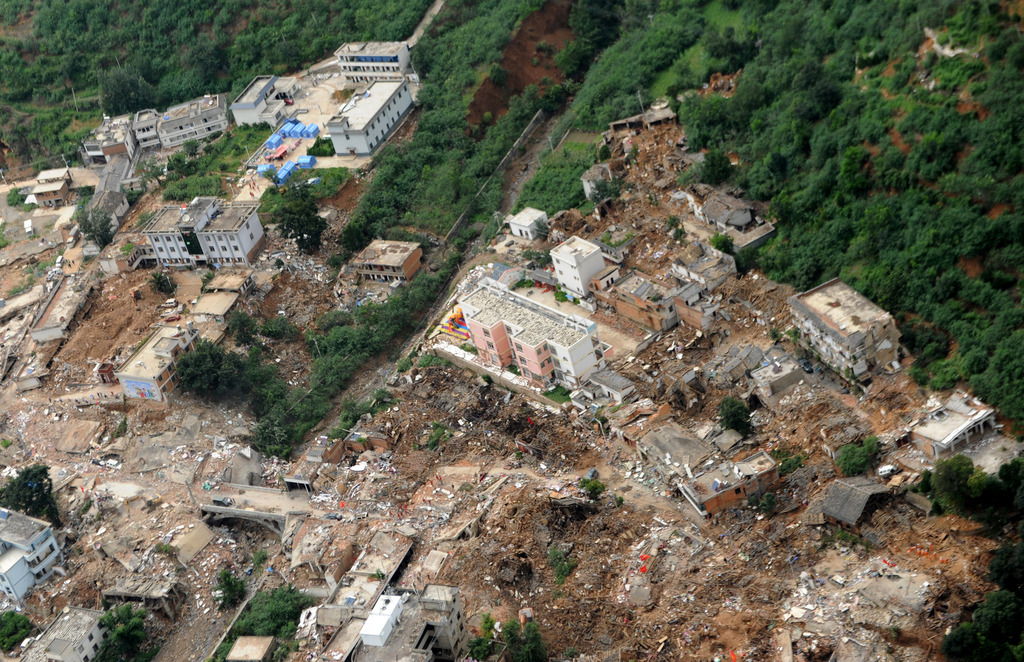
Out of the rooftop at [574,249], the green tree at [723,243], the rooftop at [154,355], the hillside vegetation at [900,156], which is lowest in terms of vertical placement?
the rooftop at [154,355]

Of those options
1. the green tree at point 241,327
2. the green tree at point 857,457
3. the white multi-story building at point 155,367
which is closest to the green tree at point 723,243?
the green tree at point 857,457

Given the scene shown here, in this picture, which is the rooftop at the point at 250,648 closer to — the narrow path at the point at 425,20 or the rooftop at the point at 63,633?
the rooftop at the point at 63,633

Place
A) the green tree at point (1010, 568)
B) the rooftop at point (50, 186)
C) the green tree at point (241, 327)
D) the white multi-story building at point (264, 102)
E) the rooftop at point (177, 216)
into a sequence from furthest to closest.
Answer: the white multi-story building at point (264, 102) → the rooftop at point (50, 186) → the rooftop at point (177, 216) → the green tree at point (241, 327) → the green tree at point (1010, 568)

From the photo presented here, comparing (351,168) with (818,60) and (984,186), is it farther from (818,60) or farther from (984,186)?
(984,186)

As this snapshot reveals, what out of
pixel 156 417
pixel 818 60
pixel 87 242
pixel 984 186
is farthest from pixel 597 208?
pixel 87 242

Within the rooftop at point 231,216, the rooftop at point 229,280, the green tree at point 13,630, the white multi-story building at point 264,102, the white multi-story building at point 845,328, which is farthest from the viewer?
the white multi-story building at point 264,102

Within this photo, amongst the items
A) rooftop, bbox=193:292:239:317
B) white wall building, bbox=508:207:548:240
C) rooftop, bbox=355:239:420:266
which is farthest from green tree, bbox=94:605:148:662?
white wall building, bbox=508:207:548:240
